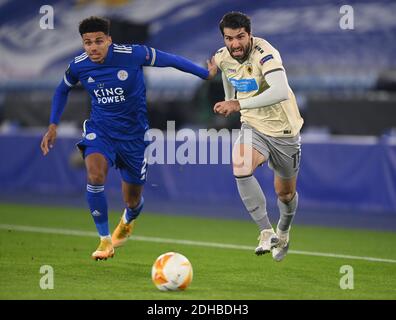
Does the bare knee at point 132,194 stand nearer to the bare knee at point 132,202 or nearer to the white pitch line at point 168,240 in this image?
the bare knee at point 132,202

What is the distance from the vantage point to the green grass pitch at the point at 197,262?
727 cm

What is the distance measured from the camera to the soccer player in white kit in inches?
325

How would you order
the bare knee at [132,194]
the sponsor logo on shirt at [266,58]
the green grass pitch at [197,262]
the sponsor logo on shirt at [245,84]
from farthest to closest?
1. the bare knee at [132,194]
2. the sponsor logo on shirt at [245,84]
3. the sponsor logo on shirt at [266,58]
4. the green grass pitch at [197,262]

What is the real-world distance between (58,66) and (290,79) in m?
5.91

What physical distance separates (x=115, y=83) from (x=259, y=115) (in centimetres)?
147

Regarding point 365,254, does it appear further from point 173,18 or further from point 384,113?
point 173,18

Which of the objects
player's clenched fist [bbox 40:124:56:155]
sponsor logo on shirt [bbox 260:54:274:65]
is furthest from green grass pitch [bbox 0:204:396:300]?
sponsor logo on shirt [bbox 260:54:274:65]

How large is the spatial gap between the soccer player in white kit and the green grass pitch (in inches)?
21.9

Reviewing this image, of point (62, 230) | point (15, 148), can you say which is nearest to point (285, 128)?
point (62, 230)

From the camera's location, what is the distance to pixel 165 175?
16.8 metres
